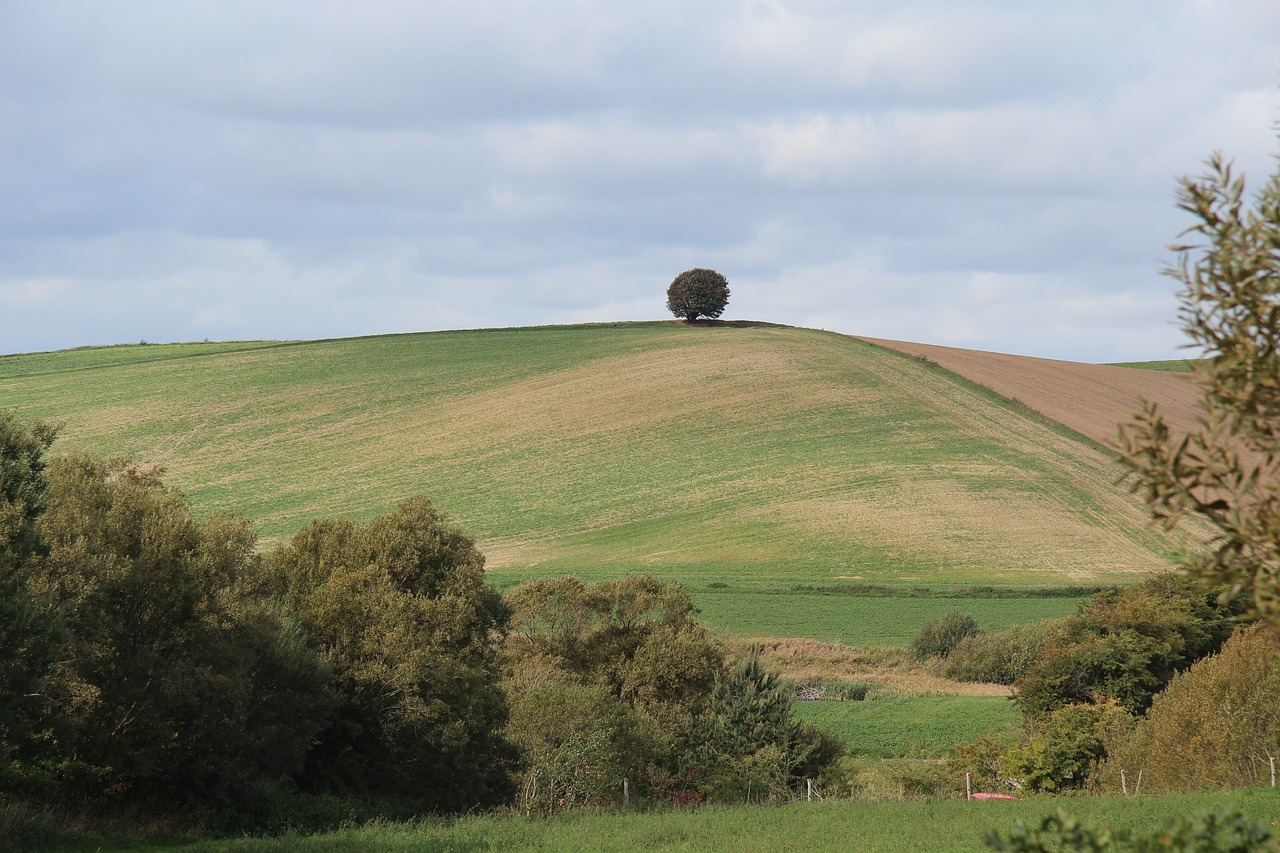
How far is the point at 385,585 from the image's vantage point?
28797 millimetres

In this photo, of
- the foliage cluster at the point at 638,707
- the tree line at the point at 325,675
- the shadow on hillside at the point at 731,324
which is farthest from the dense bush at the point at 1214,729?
the shadow on hillside at the point at 731,324

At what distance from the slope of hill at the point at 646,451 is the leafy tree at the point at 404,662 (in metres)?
33.3

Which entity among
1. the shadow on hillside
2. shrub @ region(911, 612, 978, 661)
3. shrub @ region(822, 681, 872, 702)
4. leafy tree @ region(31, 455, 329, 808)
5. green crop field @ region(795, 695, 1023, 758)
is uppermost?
the shadow on hillside

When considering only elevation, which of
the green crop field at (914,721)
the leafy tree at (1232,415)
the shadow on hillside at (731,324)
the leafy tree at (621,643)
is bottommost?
the green crop field at (914,721)

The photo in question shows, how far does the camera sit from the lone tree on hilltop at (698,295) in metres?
133

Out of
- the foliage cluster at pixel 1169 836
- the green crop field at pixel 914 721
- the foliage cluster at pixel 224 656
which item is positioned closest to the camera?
the foliage cluster at pixel 1169 836

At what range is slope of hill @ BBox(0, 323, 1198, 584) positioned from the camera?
71.2 metres

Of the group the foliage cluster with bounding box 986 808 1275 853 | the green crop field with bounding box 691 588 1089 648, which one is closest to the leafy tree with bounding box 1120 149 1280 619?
the foliage cluster with bounding box 986 808 1275 853

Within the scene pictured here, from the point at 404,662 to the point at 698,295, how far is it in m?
108

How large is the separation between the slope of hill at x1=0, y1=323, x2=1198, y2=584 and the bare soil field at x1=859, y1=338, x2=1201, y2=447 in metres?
2.64

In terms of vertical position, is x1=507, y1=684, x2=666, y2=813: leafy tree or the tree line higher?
the tree line

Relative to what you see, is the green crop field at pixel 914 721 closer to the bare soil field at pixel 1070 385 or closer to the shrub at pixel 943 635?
the shrub at pixel 943 635

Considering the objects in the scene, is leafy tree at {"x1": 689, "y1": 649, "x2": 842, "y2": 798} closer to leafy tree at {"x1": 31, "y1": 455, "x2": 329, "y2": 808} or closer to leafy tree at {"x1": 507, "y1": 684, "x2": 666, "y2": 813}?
leafy tree at {"x1": 507, "y1": 684, "x2": 666, "y2": 813}

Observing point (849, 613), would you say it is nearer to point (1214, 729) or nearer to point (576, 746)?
point (1214, 729)
